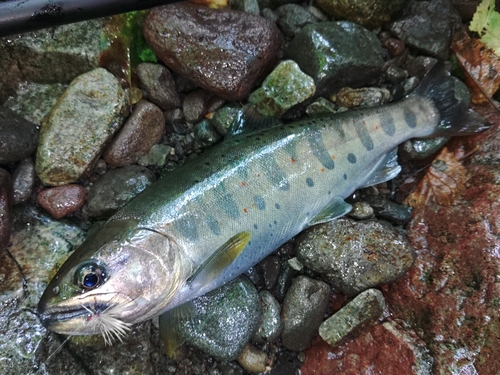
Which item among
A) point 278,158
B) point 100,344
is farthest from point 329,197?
point 100,344

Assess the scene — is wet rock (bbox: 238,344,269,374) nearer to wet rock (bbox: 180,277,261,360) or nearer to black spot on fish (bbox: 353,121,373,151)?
wet rock (bbox: 180,277,261,360)

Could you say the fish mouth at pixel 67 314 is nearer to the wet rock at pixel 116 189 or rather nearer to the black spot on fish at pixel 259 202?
the wet rock at pixel 116 189

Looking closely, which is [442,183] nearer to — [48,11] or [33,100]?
[48,11]

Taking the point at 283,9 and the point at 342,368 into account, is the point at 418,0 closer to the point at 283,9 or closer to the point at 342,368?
the point at 283,9

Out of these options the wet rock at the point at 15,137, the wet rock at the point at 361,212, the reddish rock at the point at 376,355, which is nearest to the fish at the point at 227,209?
the wet rock at the point at 361,212

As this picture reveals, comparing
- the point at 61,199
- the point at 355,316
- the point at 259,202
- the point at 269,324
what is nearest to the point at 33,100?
the point at 61,199
